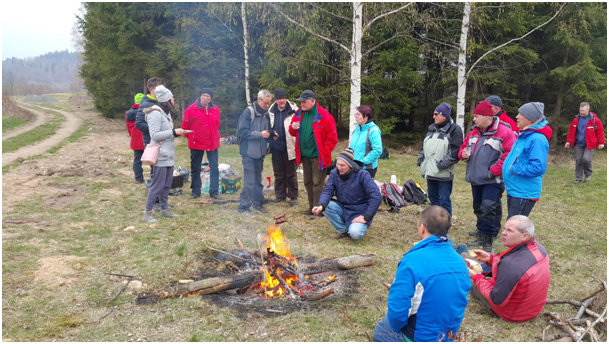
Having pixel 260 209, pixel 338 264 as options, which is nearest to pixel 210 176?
pixel 260 209

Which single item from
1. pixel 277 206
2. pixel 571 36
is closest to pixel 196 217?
pixel 277 206

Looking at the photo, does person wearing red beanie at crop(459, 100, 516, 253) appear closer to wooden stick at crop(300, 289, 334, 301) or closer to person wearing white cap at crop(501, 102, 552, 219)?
person wearing white cap at crop(501, 102, 552, 219)

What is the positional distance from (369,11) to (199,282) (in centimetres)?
899

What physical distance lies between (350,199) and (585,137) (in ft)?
23.5

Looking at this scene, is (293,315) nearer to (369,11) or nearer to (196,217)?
(196,217)

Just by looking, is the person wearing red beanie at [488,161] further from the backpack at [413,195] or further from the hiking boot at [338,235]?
the backpack at [413,195]

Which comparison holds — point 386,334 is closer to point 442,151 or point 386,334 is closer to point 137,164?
point 442,151

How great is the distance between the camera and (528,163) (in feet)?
14.8

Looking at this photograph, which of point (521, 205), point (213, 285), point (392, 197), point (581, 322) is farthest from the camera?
point (392, 197)

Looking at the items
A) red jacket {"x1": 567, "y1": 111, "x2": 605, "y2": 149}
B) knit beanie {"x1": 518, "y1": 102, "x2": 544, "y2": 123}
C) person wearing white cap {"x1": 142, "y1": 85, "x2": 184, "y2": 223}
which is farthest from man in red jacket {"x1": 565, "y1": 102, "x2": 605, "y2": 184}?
person wearing white cap {"x1": 142, "y1": 85, "x2": 184, "y2": 223}

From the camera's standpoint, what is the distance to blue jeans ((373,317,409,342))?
9.66 feet

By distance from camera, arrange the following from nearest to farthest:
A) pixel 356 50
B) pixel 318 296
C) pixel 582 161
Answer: pixel 318 296 → pixel 582 161 → pixel 356 50

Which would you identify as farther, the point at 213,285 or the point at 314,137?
the point at 314,137

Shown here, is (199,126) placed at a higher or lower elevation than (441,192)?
higher
